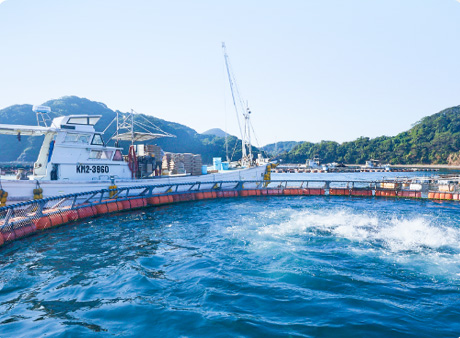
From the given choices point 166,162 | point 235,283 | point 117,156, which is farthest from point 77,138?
point 235,283

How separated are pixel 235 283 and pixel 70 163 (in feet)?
65.4

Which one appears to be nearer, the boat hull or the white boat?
the boat hull

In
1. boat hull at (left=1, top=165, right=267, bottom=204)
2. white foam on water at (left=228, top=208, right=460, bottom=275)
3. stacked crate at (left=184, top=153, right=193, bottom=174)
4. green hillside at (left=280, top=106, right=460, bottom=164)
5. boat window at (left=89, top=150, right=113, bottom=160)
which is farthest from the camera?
green hillside at (left=280, top=106, right=460, bottom=164)

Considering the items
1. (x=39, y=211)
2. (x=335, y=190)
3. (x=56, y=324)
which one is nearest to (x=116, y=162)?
(x=39, y=211)

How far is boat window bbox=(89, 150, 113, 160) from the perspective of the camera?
23105 mm

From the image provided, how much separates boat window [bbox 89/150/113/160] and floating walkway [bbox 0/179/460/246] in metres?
3.39

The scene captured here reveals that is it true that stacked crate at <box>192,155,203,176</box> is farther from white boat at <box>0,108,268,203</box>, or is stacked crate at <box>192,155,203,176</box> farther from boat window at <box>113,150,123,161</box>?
boat window at <box>113,150,123,161</box>

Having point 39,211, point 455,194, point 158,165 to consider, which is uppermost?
point 158,165

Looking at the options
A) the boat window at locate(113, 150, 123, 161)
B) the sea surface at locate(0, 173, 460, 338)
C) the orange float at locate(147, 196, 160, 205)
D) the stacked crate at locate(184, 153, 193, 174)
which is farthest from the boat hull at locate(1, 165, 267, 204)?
the sea surface at locate(0, 173, 460, 338)

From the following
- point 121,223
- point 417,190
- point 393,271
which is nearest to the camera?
point 393,271

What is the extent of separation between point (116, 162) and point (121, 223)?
9.66 meters

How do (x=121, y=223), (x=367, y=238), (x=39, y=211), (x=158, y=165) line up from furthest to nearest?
(x=158, y=165)
(x=121, y=223)
(x=39, y=211)
(x=367, y=238)

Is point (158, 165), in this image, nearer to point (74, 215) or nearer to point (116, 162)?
point (116, 162)

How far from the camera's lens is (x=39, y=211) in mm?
14945
